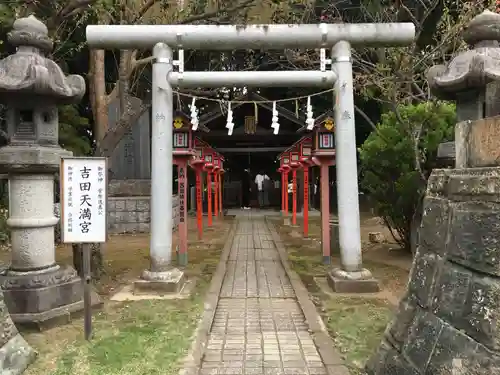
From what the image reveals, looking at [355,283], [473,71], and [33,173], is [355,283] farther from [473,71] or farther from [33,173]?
[33,173]

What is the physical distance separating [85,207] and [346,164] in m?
4.13

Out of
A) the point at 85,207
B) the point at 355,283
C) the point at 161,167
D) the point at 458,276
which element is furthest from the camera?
the point at 161,167

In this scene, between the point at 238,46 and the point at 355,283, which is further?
the point at 238,46

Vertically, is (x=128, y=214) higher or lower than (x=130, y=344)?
higher

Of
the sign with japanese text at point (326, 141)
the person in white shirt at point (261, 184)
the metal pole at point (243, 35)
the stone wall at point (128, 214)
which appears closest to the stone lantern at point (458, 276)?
the metal pole at point (243, 35)

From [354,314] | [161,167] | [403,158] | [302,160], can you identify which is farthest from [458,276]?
[302,160]

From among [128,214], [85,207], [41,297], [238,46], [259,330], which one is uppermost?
[238,46]

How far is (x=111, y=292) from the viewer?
6812mm

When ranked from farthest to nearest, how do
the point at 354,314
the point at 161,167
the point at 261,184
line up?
the point at 261,184 → the point at 161,167 → the point at 354,314

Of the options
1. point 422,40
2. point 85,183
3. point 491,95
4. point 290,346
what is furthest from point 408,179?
point 85,183

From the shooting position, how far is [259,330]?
202 inches

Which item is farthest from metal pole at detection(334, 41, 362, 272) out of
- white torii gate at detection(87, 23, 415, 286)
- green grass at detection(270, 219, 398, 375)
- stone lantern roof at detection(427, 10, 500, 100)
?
stone lantern roof at detection(427, 10, 500, 100)

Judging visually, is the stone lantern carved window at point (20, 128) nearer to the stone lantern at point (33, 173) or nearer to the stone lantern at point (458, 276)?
the stone lantern at point (33, 173)

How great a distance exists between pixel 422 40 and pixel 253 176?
18.4 metres
